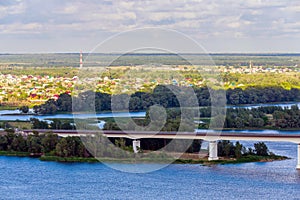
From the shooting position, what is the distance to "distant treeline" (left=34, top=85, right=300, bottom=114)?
94.9 feet

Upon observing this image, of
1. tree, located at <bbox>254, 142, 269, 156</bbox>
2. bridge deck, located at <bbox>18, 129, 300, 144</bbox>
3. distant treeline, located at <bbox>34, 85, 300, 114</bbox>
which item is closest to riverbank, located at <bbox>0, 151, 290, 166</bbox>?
tree, located at <bbox>254, 142, 269, 156</bbox>

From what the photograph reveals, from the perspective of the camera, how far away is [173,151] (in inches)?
806

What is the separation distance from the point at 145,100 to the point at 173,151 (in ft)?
38.5

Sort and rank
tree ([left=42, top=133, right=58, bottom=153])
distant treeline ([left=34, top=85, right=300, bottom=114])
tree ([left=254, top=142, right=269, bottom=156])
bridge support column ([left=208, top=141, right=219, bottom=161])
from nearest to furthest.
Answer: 1. bridge support column ([left=208, top=141, right=219, bottom=161])
2. tree ([left=254, top=142, right=269, bottom=156])
3. tree ([left=42, top=133, right=58, bottom=153])
4. distant treeline ([left=34, top=85, right=300, bottom=114])

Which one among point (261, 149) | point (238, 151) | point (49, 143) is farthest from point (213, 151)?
point (49, 143)

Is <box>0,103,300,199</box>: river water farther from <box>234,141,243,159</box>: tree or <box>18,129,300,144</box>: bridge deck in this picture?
<box>234,141,243,159</box>: tree

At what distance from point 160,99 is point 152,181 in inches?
586

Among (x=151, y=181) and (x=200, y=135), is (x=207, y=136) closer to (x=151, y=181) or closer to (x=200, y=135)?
(x=200, y=135)

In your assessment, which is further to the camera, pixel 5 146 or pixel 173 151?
pixel 5 146

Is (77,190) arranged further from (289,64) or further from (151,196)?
(289,64)

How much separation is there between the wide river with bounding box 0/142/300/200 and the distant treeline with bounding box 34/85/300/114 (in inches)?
288

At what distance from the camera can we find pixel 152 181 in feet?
55.8

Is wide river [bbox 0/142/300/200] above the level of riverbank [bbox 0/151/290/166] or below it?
below

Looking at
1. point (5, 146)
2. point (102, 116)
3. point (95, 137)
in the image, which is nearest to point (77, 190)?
point (95, 137)
